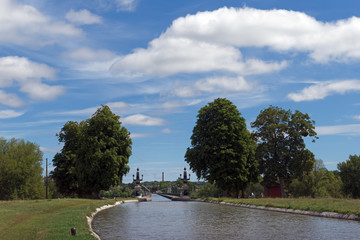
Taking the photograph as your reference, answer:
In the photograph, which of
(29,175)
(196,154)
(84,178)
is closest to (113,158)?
(84,178)

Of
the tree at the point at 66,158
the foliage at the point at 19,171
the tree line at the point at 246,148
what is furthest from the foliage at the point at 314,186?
the foliage at the point at 19,171

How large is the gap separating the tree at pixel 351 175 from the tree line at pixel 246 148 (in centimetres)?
2927

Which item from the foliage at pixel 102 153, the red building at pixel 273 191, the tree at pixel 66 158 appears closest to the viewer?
the foliage at pixel 102 153

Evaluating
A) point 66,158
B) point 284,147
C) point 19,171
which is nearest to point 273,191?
point 284,147

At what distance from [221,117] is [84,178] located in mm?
24589

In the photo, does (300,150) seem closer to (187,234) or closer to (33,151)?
(187,234)

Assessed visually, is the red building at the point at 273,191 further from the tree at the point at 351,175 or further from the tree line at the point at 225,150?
the tree at the point at 351,175

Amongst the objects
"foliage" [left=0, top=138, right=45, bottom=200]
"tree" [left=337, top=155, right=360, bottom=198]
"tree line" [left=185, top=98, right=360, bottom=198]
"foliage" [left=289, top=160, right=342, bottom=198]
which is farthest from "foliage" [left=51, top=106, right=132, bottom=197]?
"tree" [left=337, top=155, right=360, bottom=198]

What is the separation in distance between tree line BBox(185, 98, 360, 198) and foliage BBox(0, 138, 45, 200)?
39.7 meters

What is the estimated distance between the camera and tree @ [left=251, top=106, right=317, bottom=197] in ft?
191

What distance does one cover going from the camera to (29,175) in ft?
273

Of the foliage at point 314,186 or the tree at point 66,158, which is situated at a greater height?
the tree at point 66,158

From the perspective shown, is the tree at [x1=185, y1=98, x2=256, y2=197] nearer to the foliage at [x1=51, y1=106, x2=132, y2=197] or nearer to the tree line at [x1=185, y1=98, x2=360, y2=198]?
the tree line at [x1=185, y1=98, x2=360, y2=198]

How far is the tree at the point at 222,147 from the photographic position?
57.2 m
